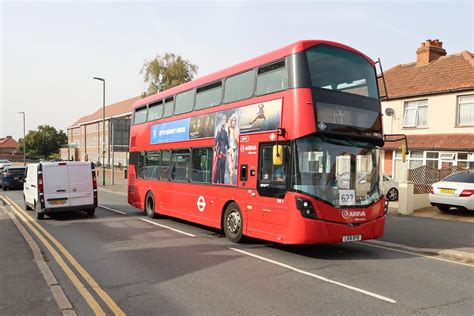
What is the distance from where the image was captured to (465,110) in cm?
2141

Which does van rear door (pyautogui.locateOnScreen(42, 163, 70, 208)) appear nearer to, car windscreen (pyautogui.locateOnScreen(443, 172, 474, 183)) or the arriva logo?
the arriva logo

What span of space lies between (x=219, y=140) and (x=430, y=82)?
18092mm

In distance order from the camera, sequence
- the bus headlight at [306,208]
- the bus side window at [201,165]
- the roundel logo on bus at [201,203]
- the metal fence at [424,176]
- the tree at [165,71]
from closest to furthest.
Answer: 1. the bus headlight at [306,208]
2. the bus side window at [201,165]
3. the roundel logo on bus at [201,203]
4. the metal fence at [424,176]
5. the tree at [165,71]

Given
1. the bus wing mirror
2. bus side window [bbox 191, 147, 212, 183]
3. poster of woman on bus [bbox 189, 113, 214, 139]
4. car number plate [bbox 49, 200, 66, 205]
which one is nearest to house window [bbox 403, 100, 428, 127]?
poster of woman on bus [bbox 189, 113, 214, 139]

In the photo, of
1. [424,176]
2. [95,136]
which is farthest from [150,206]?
[95,136]

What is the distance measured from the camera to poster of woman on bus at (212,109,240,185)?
964 centimetres

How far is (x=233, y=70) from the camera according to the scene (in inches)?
398

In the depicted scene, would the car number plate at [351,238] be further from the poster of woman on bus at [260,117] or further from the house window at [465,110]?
the house window at [465,110]

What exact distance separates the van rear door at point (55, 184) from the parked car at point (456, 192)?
43.1 ft

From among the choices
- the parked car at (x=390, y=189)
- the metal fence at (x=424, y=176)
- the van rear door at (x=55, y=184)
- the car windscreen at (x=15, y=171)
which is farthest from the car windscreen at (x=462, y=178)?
the car windscreen at (x=15, y=171)

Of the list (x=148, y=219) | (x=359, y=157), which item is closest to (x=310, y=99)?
(x=359, y=157)

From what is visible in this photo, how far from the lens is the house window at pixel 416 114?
23480 mm

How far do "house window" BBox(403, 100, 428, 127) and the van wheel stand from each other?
16472 mm

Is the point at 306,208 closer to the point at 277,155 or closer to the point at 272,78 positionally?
the point at 277,155
